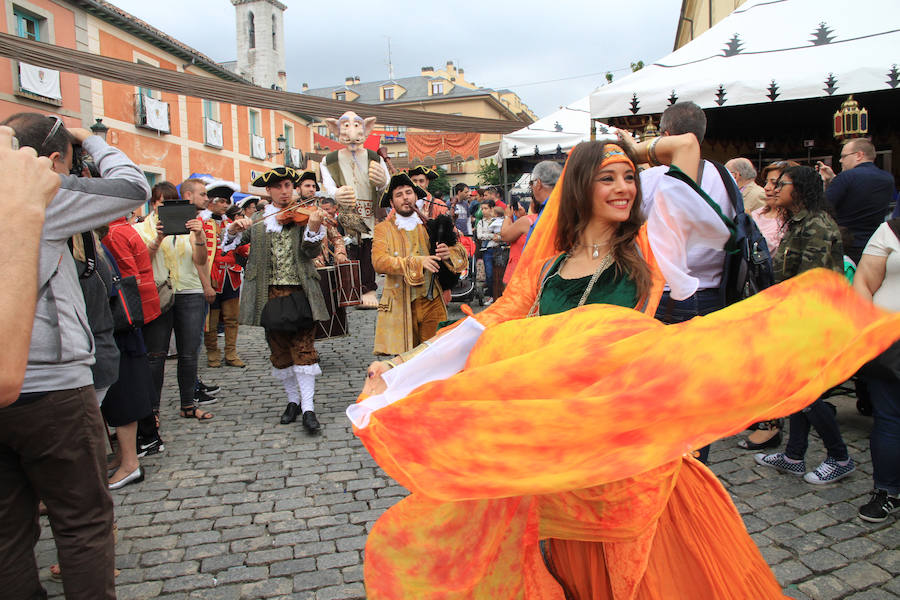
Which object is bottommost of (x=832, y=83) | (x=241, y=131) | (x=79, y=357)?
(x=79, y=357)

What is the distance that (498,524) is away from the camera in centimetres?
196

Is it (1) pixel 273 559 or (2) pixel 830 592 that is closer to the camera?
(2) pixel 830 592

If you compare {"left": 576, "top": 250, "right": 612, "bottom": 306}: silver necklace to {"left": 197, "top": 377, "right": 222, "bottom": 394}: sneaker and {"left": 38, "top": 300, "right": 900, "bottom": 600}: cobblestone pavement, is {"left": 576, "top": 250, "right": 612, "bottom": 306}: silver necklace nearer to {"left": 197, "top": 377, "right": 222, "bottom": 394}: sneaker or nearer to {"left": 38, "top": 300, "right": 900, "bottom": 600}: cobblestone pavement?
{"left": 38, "top": 300, "right": 900, "bottom": 600}: cobblestone pavement

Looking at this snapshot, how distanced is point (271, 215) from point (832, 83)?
552cm

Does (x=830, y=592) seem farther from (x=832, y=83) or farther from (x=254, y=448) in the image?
(x=832, y=83)

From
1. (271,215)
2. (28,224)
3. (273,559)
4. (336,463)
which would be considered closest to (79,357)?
(28,224)

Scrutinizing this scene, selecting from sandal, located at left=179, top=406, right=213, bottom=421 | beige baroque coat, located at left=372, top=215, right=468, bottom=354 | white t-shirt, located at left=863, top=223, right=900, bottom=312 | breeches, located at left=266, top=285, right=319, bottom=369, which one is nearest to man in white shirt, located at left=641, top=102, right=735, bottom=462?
white t-shirt, located at left=863, top=223, right=900, bottom=312

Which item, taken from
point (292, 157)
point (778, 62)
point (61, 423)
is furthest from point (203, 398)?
point (292, 157)

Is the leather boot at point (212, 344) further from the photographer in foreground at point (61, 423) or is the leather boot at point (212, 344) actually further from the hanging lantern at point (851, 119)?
the hanging lantern at point (851, 119)

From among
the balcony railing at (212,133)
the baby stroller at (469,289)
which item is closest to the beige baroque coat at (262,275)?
the baby stroller at (469,289)

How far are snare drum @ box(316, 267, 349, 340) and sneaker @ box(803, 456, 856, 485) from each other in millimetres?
3919

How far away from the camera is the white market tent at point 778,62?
5.85 meters

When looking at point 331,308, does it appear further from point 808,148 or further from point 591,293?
point 808,148

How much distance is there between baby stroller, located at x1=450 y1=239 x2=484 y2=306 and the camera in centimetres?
1105
